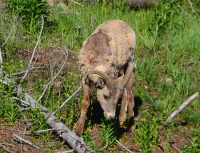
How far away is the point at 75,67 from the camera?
28.7 ft

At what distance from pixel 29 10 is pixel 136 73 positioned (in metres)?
2.70

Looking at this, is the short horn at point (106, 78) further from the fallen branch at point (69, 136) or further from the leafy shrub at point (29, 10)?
the leafy shrub at point (29, 10)

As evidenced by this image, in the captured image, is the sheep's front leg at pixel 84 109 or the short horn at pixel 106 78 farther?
the sheep's front leg at pixel 84 109

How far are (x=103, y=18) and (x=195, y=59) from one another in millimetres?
2458

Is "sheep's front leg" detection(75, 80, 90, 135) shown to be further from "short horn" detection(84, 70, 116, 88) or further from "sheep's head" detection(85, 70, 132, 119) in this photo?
"short horn" detection(84, 70, 116, 88)

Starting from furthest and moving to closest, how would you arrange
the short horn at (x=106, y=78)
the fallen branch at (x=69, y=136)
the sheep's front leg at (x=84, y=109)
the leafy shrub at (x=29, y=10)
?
1. the leafy shrub at (x=29, y=10)
2. the sheep's front leg at (x=84, y=109)
3. the short horn at (x=106, y=78)
4. the fallen branch at (x=69, y=136)

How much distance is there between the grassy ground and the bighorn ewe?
0.84 ft

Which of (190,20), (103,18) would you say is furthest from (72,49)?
(190,20)

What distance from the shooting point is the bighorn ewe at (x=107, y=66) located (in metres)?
6.24

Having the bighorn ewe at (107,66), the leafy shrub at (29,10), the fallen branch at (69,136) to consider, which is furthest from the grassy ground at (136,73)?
the bighorn ewe at (107,66)

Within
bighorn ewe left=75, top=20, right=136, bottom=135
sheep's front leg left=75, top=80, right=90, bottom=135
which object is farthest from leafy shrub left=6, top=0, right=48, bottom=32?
sheep's front leg left=75, top=80, right=90, bottom=135

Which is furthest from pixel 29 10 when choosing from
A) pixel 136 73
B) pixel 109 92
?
pixel 109 92

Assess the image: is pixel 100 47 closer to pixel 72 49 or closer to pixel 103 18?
pixel 72 49

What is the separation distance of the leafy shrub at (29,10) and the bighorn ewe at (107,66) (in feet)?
8.61
